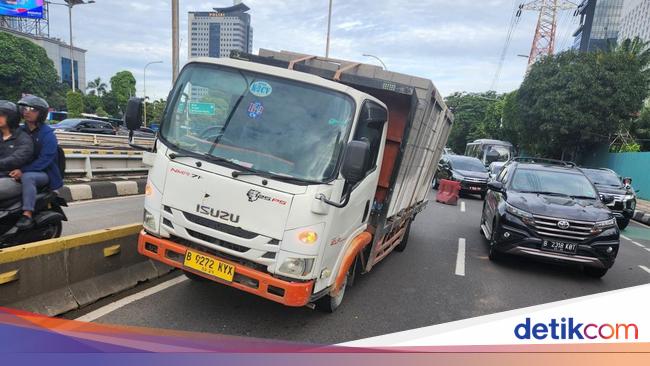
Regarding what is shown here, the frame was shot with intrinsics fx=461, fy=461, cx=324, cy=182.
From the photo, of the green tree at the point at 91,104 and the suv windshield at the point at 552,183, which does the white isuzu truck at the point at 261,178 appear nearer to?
the suv windshield at the point at 552,183

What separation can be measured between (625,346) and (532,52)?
67411 mm

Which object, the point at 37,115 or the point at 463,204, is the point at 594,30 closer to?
the point at 463,204

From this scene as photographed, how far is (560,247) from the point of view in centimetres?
652

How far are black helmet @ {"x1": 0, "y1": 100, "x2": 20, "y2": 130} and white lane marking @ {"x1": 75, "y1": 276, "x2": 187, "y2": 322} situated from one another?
2.03 metres

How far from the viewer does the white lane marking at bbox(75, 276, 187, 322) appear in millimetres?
3914

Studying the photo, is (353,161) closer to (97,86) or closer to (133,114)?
(133,114)

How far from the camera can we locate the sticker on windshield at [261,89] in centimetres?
406

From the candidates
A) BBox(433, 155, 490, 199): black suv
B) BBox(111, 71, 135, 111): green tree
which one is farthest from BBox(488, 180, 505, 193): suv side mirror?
BBox(111, 71, 135, 111): green tree

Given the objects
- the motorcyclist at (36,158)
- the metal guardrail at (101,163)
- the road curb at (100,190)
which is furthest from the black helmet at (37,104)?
the metal guardrail at (101,163)

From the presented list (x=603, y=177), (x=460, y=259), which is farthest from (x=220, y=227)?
(x=603, y=177)

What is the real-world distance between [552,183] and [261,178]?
237 inches

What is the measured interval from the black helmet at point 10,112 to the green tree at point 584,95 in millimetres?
26823

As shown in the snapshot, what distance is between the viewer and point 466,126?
74.8 m

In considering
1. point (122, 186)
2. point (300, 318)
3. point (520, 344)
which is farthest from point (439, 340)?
point (122, 186)
